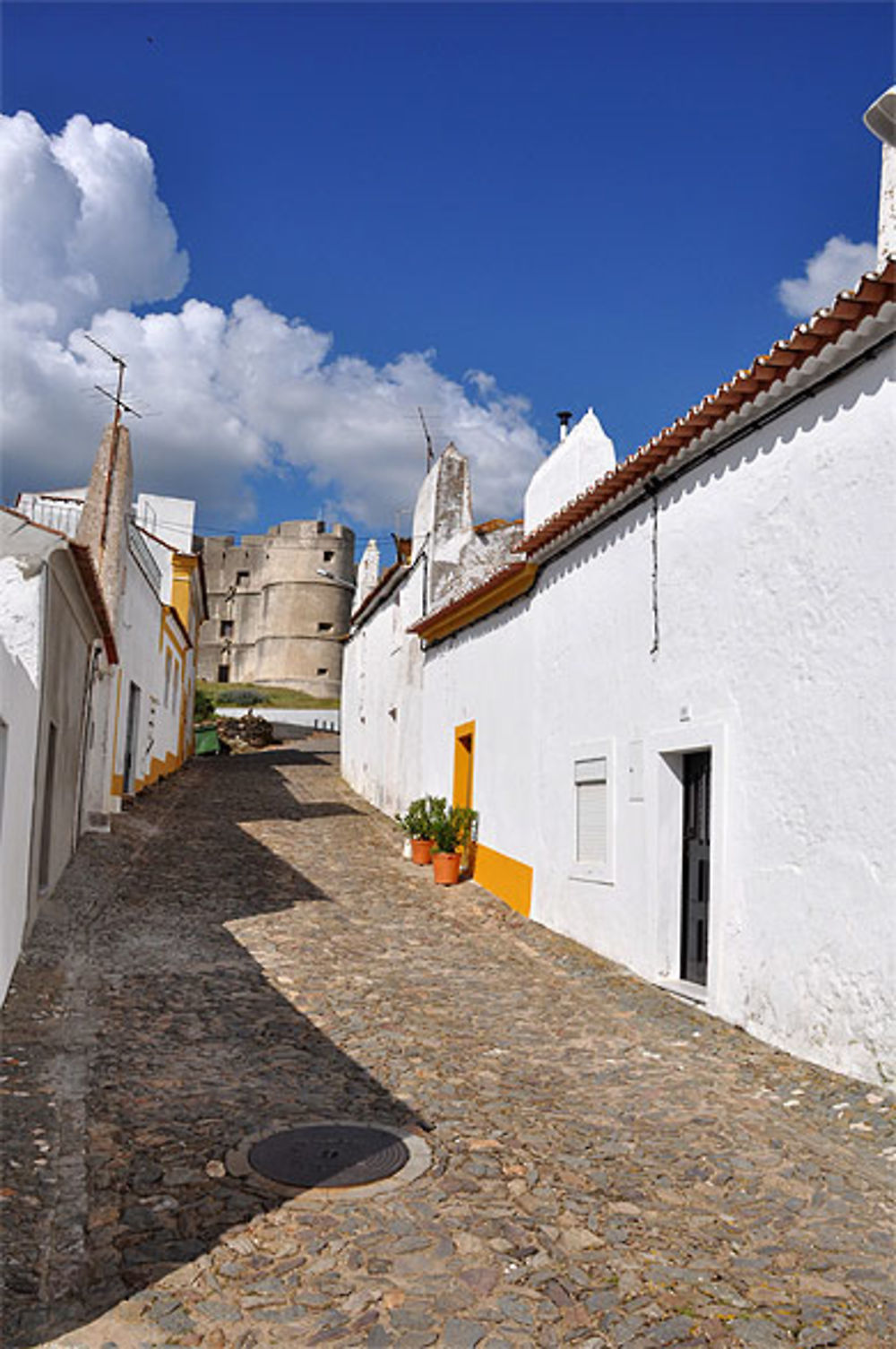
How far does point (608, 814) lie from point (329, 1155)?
5247 millimetres

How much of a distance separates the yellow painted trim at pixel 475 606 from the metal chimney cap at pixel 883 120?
6.12 metres

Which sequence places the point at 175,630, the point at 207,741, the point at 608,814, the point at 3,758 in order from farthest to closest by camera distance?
the point at 207,741
the point at 175,630
the point at 608,814
the point at 3,758

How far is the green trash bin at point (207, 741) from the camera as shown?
32.6 m

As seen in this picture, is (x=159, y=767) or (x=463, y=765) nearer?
(x=463, y=765)

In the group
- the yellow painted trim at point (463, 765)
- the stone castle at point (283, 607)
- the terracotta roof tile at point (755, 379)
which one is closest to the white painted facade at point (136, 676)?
the yellow painted trim at point (463, 765)

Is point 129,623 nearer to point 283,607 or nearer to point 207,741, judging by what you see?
point 207,741

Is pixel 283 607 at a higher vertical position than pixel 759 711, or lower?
higher

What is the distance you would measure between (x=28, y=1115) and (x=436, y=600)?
12.7 metres

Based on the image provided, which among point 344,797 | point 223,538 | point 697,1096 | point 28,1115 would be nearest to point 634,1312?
point 697,1096

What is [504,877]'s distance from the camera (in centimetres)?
1252

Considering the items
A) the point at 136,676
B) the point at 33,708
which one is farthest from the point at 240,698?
the point at 33,708

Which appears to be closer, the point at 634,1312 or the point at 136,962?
the point at 634,1312

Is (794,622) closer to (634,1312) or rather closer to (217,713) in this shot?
(634,1312)

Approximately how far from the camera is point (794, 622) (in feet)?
22.0
